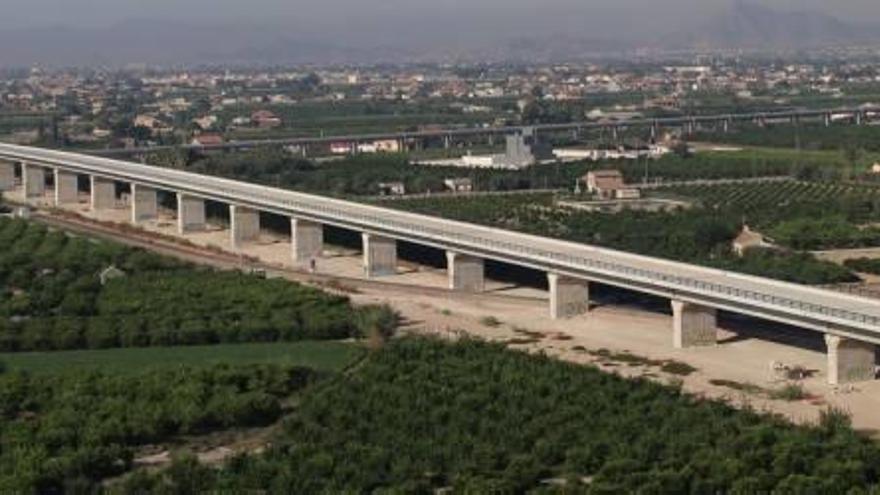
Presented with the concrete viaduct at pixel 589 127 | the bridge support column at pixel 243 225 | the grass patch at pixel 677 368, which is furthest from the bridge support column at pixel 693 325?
the concrete viaduct at pixel 589 127

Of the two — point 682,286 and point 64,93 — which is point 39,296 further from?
point 64,93

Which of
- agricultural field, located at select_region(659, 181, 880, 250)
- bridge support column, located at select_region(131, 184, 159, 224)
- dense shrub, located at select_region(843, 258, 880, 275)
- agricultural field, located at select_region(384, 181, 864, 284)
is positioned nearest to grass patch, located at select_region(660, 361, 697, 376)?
agricultural field, located at select_region(384, 181, 864, 284)

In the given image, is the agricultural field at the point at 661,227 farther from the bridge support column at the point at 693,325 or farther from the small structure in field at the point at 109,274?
the small structure in field at the point at 109,274

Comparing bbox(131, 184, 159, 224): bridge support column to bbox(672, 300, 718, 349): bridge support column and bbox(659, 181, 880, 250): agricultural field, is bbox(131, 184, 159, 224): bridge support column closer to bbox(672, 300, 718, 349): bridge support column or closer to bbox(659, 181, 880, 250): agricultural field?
bbox(659, 181, 880, 250): agricultural field

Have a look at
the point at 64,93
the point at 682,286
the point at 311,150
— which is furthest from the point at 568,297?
the point at 64,93

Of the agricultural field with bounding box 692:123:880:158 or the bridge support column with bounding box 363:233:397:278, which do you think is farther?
the agricultural field with bounding box 692:123:880:158

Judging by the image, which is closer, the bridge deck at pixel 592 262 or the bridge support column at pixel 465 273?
the bridge deck at pixel 592 262

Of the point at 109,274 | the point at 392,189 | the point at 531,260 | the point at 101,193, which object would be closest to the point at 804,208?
the point at 392,189
